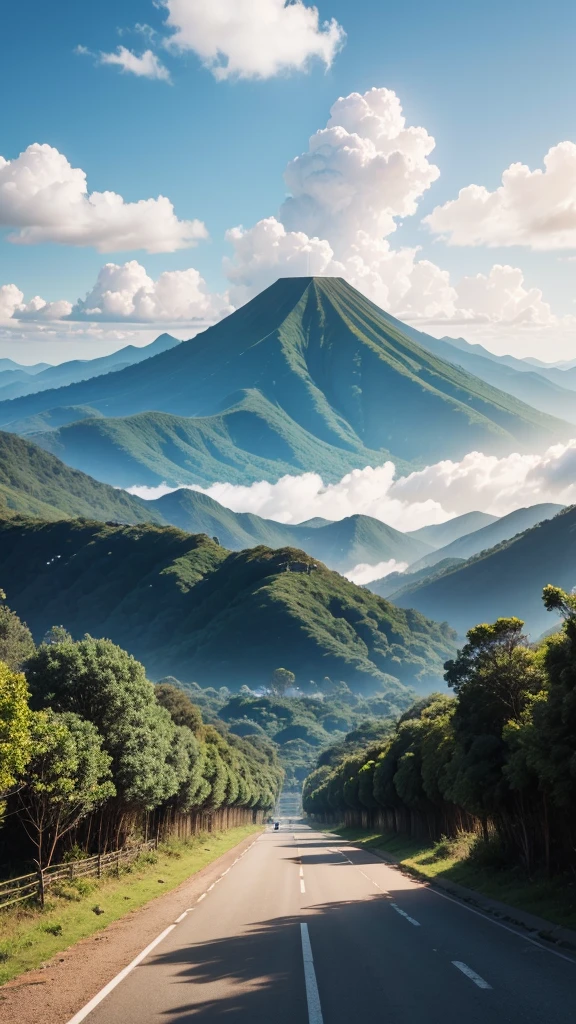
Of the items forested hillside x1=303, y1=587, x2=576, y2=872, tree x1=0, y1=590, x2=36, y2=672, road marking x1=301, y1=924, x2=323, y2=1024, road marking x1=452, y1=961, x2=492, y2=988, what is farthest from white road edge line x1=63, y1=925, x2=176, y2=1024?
tree x1=0, y1=590, x2=36, y2=672

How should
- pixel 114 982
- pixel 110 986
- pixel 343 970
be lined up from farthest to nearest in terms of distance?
pixel 343 970
pixel 114 982
pixel 110 986

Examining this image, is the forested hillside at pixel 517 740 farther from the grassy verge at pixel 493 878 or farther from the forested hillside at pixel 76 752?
the forested hillside at pixel 76 752

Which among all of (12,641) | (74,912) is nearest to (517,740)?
(74,912)

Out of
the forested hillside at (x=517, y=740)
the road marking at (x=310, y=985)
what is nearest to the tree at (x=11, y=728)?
the road marking at (x=310, y=985)

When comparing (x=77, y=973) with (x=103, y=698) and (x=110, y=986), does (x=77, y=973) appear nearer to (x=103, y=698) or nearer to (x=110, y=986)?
(x=110, y=986)

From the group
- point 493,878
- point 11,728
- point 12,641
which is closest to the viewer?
point 11,728

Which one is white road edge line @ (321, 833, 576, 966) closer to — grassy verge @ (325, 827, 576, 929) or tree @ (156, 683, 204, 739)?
grassy verge @ (325, 827, 576, 929)
